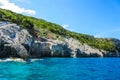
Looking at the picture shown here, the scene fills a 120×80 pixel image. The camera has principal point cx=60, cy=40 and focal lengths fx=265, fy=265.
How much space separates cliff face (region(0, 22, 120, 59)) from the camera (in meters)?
72.1

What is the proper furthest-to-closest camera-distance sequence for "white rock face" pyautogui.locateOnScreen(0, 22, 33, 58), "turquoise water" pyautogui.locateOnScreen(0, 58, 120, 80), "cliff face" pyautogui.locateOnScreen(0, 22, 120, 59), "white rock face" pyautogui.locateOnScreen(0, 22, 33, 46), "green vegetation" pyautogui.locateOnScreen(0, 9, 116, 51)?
"green vegetation" pyautogui.locateOnScreen(0, 9, 116, 51) < "white rock face" pyautogui.locateOnScreen(0, 22, 33, 46) < "cliff face" pyautogui.locateOnScreen(0, 22, 120, 59) < "white rock face" pyautogui.locateOnScreen(0, 22, 33, 58) < "turquoise water" pyautogui.locateOnScreen(0, 58, 120, 80)

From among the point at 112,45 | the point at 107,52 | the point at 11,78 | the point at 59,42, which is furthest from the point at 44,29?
the point at 11,78

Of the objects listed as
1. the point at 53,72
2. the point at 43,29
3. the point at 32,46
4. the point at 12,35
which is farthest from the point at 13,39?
the point at 43,29

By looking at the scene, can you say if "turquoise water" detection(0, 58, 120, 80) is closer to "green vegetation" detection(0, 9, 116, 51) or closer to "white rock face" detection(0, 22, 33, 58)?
"white rock face" detection(0, 22, 33, 58)

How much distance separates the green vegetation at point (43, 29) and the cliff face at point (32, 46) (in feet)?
14.2

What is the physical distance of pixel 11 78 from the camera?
3659 centimetres

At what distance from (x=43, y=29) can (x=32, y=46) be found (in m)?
24.7

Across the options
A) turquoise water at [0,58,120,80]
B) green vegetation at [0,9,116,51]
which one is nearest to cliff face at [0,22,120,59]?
green vegetation at [0,9,116,51]

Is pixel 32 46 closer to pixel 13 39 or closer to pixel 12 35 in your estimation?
pixel 12 35

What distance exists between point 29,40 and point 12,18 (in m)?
11.7

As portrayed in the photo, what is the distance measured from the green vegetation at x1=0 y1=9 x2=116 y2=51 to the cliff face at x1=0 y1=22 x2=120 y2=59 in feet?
14.2

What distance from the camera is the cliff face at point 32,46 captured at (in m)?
72.1

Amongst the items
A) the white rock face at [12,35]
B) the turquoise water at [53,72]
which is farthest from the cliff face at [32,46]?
the turquoise water at [53,72]

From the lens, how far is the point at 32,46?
94375mm
